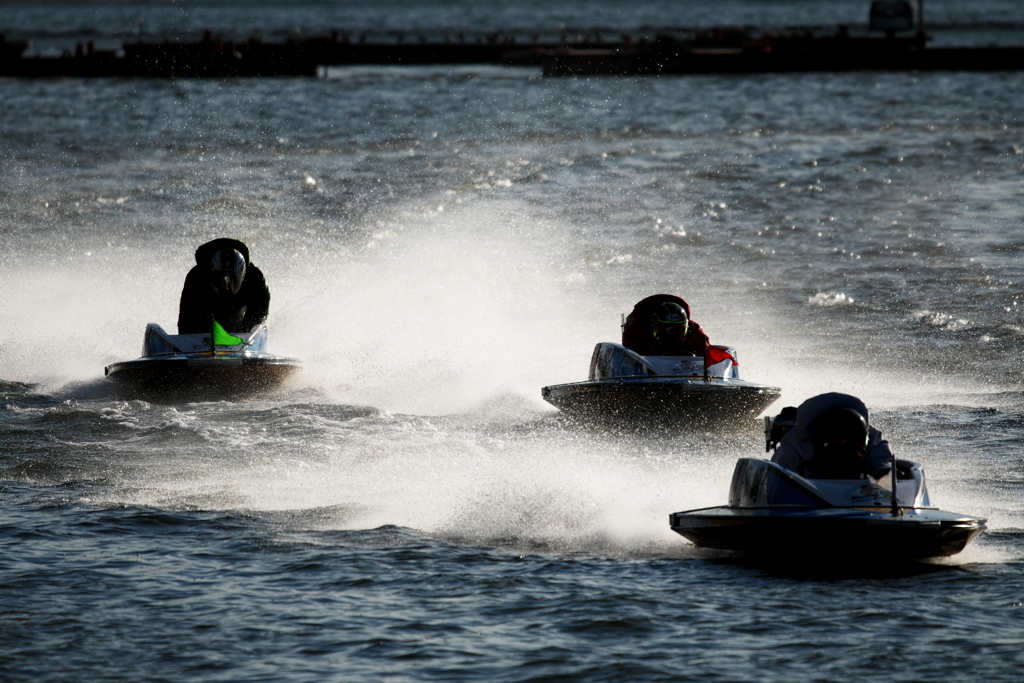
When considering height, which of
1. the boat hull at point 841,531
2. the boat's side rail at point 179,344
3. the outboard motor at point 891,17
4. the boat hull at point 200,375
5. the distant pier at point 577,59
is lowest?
the boat hull at point 841,531

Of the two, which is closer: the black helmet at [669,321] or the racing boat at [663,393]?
the racing boat at [663,393]

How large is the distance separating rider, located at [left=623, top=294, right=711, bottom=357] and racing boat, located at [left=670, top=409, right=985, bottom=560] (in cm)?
437

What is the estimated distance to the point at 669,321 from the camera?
530 inches

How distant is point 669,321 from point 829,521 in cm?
526

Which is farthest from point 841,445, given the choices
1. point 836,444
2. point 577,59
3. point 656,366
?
point 577,59

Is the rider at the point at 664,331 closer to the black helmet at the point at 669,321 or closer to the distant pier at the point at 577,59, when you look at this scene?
the black helmet at the point at 669,321

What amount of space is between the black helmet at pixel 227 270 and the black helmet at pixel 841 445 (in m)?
8.34

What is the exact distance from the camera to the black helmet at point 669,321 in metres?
13.5

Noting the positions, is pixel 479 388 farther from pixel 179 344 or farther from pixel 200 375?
pixel 179 344

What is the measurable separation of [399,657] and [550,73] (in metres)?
56.0

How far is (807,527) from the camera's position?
8.42 meters

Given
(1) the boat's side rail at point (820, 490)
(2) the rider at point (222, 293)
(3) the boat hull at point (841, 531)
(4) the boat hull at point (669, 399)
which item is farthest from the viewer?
(2) the rider at point (222, 293)

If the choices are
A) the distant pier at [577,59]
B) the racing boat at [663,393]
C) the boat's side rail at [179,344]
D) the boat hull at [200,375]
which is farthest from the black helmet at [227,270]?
the distant pier at [577,59]

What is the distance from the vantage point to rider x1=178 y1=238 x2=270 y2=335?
15.7m
